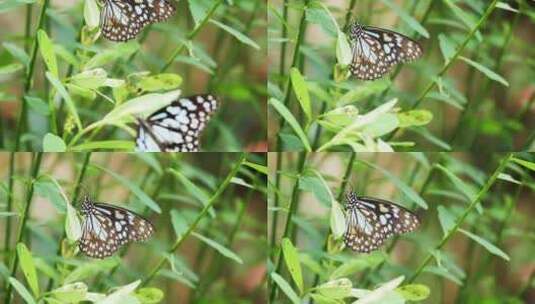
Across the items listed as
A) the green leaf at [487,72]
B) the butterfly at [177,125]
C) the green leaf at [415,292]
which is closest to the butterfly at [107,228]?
the butterfly at [177,125]

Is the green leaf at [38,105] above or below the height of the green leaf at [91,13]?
below

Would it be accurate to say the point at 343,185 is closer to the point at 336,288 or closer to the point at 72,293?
the point at 336,288

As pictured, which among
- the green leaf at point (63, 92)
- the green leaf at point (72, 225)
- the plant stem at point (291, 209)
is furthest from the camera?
the plant stem at point (291, 209)

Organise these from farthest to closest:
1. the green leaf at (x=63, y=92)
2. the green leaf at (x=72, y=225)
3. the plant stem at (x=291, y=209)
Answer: the plant stem at (x=291, y=209), the green leaf at (x=72, y=225), the green leaf at (x=63, y=92)

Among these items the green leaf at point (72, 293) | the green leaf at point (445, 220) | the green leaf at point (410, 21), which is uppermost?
the green leaf at point (410, 21)

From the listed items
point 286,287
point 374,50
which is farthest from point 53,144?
point 374,50

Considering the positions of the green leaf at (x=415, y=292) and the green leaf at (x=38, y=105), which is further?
the green leaf at (x=415, y=292)

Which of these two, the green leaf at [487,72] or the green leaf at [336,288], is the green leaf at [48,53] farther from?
the green leaf at [487,72]

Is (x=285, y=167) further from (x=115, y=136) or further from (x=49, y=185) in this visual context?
(x=49, y=185)
